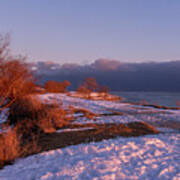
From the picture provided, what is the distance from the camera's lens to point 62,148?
650cm

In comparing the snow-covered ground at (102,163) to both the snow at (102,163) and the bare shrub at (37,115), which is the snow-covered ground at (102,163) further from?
the bare shrub at (37,115)

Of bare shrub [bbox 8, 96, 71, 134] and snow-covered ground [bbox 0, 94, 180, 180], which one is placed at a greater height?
bare shrub [bbox 8, 96, 71, 134]

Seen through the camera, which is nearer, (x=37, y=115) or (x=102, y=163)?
(x=102, y=163)

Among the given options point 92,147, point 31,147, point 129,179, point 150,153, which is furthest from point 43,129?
point 129,179

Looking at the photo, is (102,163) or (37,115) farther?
(37,115)

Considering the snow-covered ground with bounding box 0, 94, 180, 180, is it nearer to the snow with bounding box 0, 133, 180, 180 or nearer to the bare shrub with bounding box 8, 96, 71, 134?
the snow with bounding box 0, 133, 180, 180

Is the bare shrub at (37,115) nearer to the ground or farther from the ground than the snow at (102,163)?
farther from the ground

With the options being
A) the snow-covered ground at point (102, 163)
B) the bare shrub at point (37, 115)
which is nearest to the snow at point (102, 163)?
the snow-covered ground at point (102, 163)

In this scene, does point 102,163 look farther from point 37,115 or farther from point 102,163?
point 37,115

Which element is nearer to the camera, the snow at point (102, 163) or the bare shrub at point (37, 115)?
the snow at point (102, 163)

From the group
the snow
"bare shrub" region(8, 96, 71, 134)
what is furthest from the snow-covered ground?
"bare shrub" region(8, 96, 71, 134)

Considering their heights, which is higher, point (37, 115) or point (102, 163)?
point (37, 115)

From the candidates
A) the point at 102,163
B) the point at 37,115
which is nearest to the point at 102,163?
the point at 102,163

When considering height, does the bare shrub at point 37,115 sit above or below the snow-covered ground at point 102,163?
above
